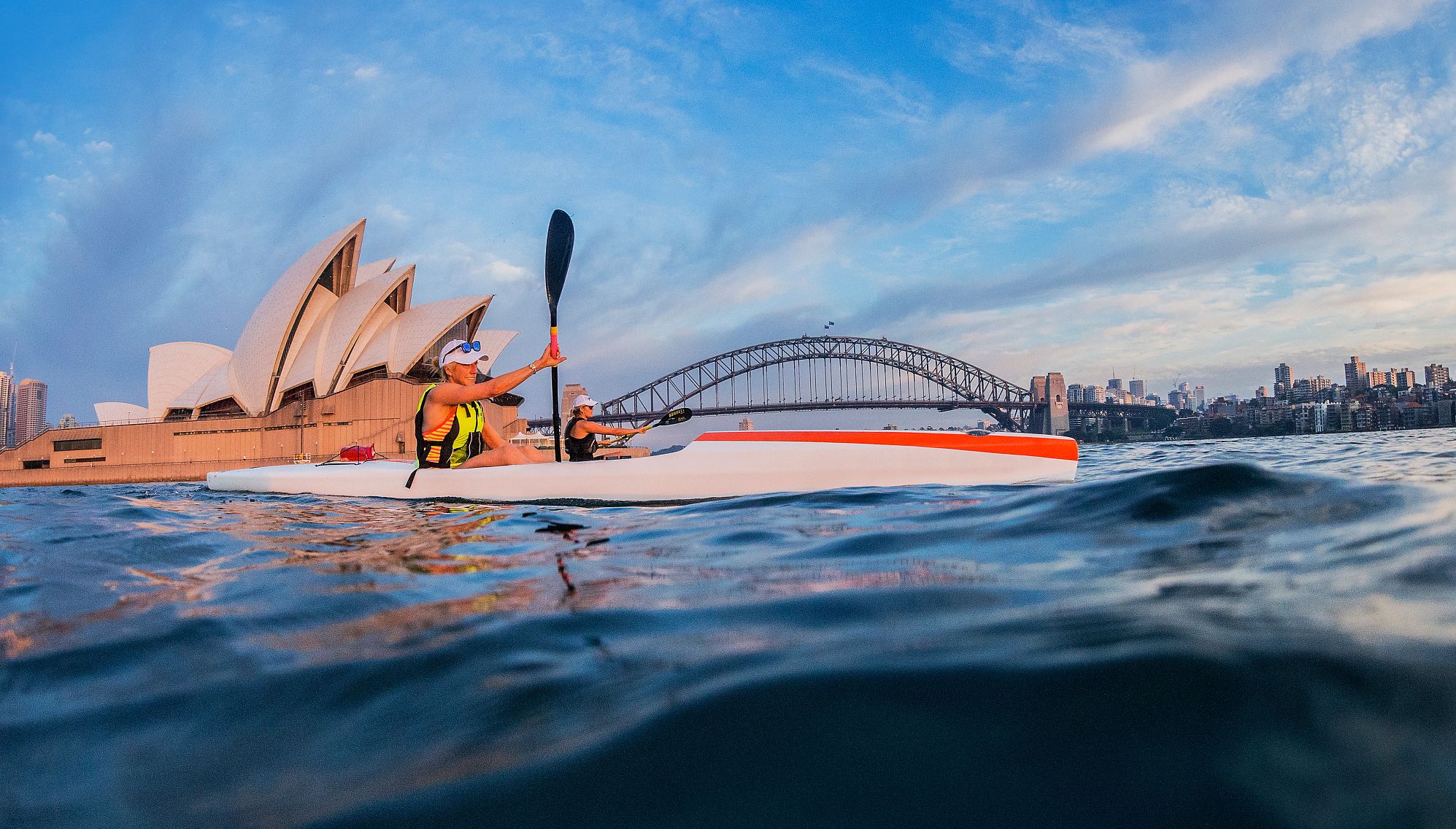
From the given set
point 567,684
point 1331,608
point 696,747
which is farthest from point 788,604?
point 1331,608

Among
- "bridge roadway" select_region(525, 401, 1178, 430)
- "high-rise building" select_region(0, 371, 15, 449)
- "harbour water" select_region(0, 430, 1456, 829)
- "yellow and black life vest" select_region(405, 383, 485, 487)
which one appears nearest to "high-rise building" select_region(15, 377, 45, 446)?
"high-rise building" select_region(0, 371, 15, 449)

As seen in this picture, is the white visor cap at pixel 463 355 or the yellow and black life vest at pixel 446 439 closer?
the white visor cap at pixel 463 355

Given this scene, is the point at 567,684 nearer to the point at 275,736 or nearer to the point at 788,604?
the point at 275,736

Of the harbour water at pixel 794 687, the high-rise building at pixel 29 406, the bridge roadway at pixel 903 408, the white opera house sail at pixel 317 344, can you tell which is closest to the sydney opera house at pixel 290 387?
the white opera house sail at pixel 317 344

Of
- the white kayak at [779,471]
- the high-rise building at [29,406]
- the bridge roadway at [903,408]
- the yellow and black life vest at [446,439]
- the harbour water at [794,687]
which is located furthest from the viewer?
the high-rise building at [29,406]

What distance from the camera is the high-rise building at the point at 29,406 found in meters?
67.6

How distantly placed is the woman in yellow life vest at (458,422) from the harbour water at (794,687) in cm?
355

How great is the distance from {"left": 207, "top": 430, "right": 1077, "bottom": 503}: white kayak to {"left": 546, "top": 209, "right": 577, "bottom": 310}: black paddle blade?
2.29m

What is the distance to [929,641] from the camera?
1329 millimetres

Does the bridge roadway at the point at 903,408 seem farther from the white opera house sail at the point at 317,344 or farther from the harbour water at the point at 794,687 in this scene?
the harbour water at the point at 794,687

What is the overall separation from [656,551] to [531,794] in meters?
1.98

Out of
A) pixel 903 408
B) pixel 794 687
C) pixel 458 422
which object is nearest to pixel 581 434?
pixel 458 422

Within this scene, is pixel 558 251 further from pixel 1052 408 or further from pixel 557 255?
pixel 1052 408

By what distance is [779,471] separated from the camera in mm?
A: 5422
